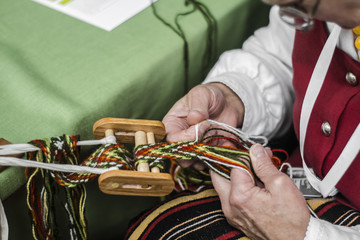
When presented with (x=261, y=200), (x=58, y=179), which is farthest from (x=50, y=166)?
(x=261, y=200)

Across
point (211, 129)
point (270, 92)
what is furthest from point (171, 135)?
point (270, 92)

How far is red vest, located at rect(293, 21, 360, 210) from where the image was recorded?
2.37ft

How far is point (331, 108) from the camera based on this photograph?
0.75m

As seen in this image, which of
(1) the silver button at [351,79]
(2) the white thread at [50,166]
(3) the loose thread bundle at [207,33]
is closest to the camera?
(2) the white thread at [50,166]

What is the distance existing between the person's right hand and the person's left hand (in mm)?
121

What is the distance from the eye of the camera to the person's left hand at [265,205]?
68 cm

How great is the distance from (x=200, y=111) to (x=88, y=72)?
0.86 feet

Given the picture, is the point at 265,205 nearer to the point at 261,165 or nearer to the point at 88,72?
the point at 261,165

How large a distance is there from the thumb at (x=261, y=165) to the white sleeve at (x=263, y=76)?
22cm

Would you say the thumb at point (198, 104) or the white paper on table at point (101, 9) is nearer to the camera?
the thumb at point (198, 104)

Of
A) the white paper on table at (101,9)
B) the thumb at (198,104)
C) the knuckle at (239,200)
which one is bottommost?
the knuckle at (239,200)

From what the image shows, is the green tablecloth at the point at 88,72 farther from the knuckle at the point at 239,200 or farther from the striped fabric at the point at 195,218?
the knuckle at the point at 239,200

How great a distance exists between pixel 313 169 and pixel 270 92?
0.77 feet

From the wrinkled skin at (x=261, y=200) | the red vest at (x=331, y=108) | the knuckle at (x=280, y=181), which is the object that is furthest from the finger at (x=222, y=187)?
the red vest at (x=331, y=108)
